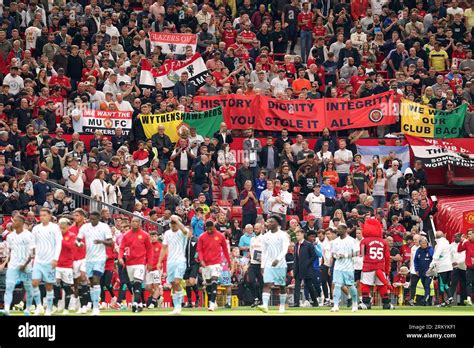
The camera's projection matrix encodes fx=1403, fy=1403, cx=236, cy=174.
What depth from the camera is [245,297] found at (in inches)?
1421

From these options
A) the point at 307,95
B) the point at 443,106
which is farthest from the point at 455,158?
the point at 307,95

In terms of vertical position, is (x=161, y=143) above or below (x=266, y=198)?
above

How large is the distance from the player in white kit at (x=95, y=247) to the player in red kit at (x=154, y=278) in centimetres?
154

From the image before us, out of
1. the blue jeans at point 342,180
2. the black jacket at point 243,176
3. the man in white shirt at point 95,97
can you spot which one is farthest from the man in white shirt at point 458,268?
the man in white shirt at point 95,97

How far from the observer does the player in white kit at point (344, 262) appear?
106 feet

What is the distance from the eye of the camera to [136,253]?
31.4 metres

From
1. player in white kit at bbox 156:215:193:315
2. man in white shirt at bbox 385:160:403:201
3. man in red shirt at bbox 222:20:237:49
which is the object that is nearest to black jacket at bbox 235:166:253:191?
man in white shirt at bbox 385:160:403:201

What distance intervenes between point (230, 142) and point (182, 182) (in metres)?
2.49

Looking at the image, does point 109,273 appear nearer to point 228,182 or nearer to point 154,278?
point 154,278

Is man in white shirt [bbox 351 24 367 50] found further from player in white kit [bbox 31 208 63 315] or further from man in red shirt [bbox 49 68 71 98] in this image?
player in white kit [bbox 31 208 63 315]

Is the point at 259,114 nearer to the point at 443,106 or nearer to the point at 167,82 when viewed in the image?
the point at 167,82

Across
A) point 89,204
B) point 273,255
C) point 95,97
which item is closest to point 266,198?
point 89,204

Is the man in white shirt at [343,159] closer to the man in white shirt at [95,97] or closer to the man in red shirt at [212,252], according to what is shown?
the man in white shirt at [95,97]
